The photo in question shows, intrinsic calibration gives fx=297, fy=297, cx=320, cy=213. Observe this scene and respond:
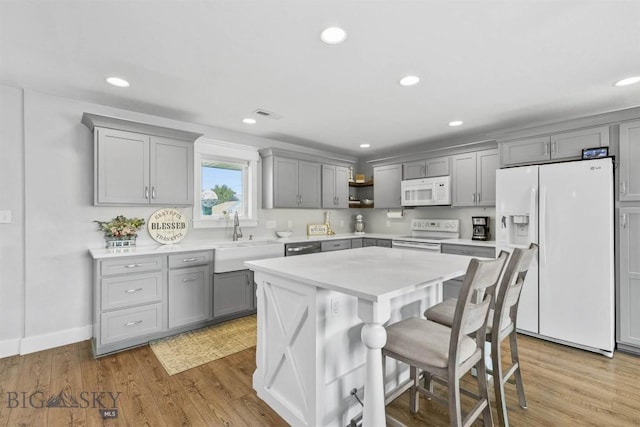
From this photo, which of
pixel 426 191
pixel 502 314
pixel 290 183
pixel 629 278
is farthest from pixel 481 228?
pixel 290 183

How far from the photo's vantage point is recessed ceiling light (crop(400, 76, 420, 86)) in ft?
8.00

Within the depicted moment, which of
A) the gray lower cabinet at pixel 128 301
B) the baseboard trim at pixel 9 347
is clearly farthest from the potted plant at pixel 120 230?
the baseboard trim at pixel 9 347

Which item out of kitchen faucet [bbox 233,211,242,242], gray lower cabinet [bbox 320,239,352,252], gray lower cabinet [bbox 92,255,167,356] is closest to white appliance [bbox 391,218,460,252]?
gray lower cabinet [bbox 320,239,352,252]

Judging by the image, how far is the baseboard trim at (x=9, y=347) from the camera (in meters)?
2.61

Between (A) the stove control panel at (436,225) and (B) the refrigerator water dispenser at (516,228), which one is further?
(A) the stove control panel at (436,225)

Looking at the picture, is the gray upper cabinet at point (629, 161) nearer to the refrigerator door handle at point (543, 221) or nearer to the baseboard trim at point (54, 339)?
the refrigerator door handle at point (543, 221)

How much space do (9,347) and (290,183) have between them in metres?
3.36

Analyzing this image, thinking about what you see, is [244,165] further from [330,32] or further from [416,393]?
[416,393]

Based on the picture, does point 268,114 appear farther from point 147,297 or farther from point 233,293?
point 147,297

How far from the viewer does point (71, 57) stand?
6.99 feet

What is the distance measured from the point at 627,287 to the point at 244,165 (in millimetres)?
4435

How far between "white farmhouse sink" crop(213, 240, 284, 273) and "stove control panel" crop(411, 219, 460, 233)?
234 centimetres

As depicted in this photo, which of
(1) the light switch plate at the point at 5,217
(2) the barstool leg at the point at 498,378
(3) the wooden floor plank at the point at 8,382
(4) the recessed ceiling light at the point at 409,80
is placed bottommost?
(3) the wooden floor plank at the point at 8,382

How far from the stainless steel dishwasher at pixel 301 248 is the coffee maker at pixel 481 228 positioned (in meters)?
2.16
